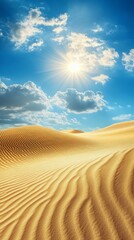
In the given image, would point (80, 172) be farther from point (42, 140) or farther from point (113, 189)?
point (42, 140)

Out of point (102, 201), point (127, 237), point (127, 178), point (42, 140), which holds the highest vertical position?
point (42, 140)

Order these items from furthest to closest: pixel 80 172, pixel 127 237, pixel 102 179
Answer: pixel 80 172, pixel 102 179, pixel 127 237

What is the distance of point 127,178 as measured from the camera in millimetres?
4293

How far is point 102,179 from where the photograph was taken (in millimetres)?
4523

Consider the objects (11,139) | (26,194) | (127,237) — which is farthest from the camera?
(11,139)

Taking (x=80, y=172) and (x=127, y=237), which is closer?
(x=127, y=237)

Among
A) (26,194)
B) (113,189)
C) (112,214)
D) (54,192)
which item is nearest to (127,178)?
(113,189)

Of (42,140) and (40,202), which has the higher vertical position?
(42,140)

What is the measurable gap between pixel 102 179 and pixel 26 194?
5.46ft

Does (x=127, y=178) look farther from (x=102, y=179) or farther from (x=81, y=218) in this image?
(x=81, y=218)

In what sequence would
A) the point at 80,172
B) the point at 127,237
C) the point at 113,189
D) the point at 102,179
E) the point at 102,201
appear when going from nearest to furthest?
the point at 127,237 < the point at 102,201 < the point at 113,189 < the point at 102,179 < the point at 80,172

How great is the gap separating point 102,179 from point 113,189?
497 mm

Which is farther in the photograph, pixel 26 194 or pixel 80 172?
pixel 80 172

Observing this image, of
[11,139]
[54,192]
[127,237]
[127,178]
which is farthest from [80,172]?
[11,139]
